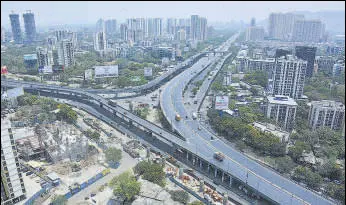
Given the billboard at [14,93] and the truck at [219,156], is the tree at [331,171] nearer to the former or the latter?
the truck at [219,156]

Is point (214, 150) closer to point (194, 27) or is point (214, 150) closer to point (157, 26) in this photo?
point (194, 27)

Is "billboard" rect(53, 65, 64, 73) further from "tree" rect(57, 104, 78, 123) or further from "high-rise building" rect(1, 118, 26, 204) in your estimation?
"high-rise building" rect(1, 118, 26, 204)

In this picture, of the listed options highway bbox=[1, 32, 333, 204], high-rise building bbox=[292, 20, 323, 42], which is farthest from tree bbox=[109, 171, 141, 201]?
high-rise building bbox=[292, 20, 323, 42]

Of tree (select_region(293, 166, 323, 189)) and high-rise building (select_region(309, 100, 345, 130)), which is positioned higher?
high-rise building (select_region(309, 100, 345, 130))

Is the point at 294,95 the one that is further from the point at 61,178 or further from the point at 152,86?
the point at 61,178

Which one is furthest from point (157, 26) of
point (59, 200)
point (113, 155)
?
point (59, 200)

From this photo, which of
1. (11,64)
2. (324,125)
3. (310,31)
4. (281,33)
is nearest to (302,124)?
(324,125)

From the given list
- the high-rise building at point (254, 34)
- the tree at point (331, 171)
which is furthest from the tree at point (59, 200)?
the high-rise building at point (254, 34)
